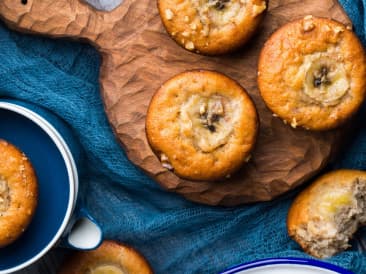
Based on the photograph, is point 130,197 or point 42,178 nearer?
point 42,178

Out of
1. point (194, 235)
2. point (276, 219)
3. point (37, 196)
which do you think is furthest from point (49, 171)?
point (276, 219)

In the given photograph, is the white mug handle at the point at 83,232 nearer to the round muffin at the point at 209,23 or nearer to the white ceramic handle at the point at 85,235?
the white ceramic handle at the point at 85,235

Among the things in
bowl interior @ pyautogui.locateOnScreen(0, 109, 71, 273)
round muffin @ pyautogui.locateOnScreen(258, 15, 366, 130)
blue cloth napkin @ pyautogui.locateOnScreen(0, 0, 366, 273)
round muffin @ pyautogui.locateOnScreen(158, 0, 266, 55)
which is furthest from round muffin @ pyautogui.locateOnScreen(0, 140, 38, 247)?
round muffin @ pyautogui.locateOnScreen(258, 15, 366, 130)

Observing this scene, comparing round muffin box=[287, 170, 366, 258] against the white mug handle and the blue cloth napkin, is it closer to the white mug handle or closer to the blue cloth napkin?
the blue cloth napkin

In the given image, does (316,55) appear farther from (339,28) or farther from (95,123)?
(95,123)

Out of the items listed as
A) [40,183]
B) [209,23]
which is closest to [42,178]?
[40,183]

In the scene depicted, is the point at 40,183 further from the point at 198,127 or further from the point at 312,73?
the point at 312,73

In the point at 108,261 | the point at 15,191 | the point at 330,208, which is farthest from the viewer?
the point at 108,261
